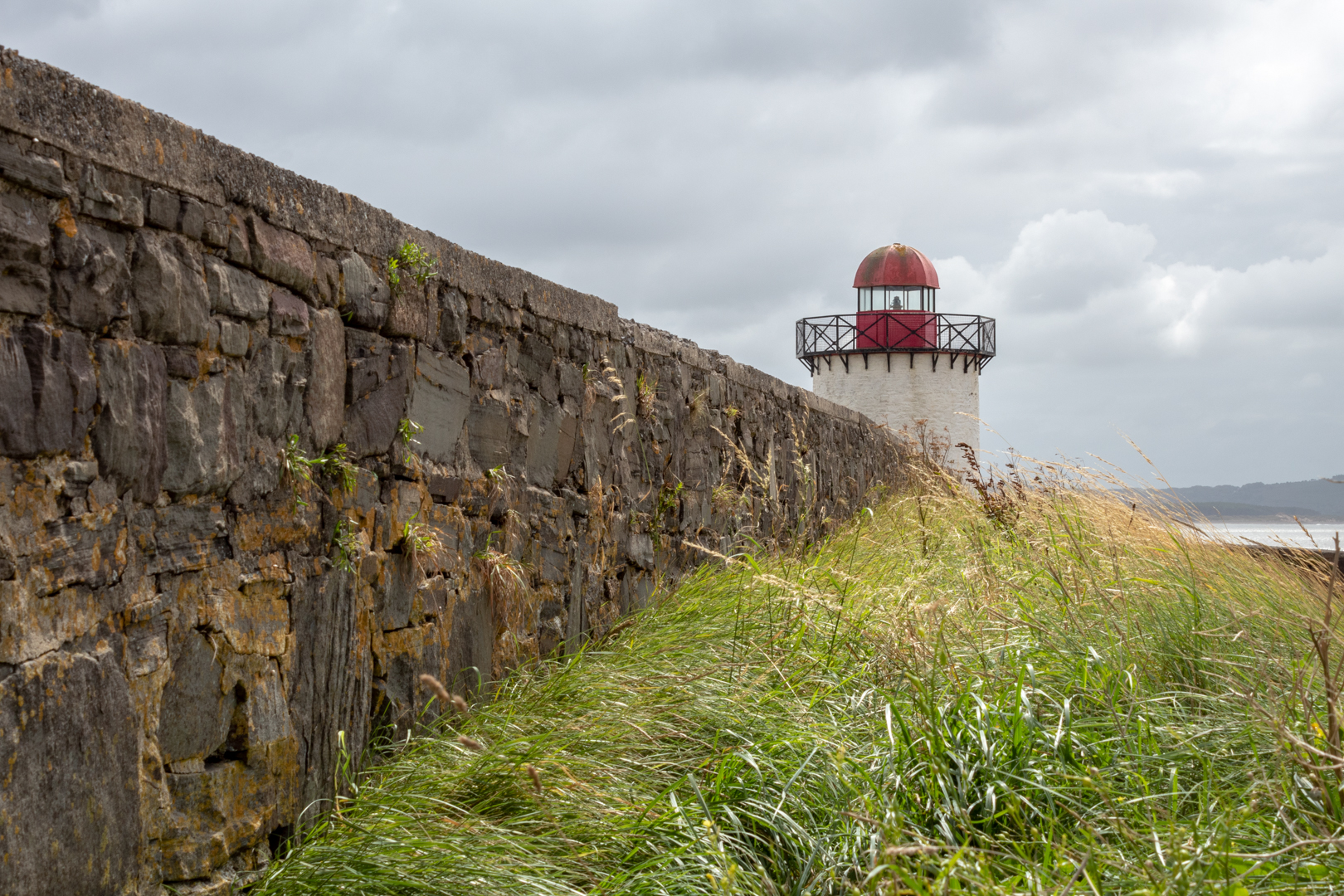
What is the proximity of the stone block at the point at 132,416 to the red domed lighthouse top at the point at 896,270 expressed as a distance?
2182 centimetres

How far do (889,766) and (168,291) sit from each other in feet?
6.52

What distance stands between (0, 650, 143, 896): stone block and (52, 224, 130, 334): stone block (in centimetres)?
68

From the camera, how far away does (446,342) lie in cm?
Result: 363

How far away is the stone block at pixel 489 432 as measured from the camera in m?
3.79

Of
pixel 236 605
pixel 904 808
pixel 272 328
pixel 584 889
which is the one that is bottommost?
pixel 584 889

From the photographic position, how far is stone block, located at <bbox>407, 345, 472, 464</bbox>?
11.2 feet

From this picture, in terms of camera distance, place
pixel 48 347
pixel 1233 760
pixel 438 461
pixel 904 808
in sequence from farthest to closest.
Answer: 1. pixel 438 461
2. pixel 1233 760
3. pixel 904 808
4. pixel 48 347

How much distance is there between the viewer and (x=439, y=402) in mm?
3535

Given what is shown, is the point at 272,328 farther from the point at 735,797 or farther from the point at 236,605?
the point at 735,797

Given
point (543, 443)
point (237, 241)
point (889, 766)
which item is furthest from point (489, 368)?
point (889, 766)

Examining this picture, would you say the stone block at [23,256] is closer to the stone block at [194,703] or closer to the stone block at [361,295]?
the stone block at [194,703]

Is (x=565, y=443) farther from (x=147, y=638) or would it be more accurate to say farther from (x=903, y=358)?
(x=903, y=358)

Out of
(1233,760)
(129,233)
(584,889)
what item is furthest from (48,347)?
(1233,760)

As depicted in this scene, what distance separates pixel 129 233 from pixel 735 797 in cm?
188
